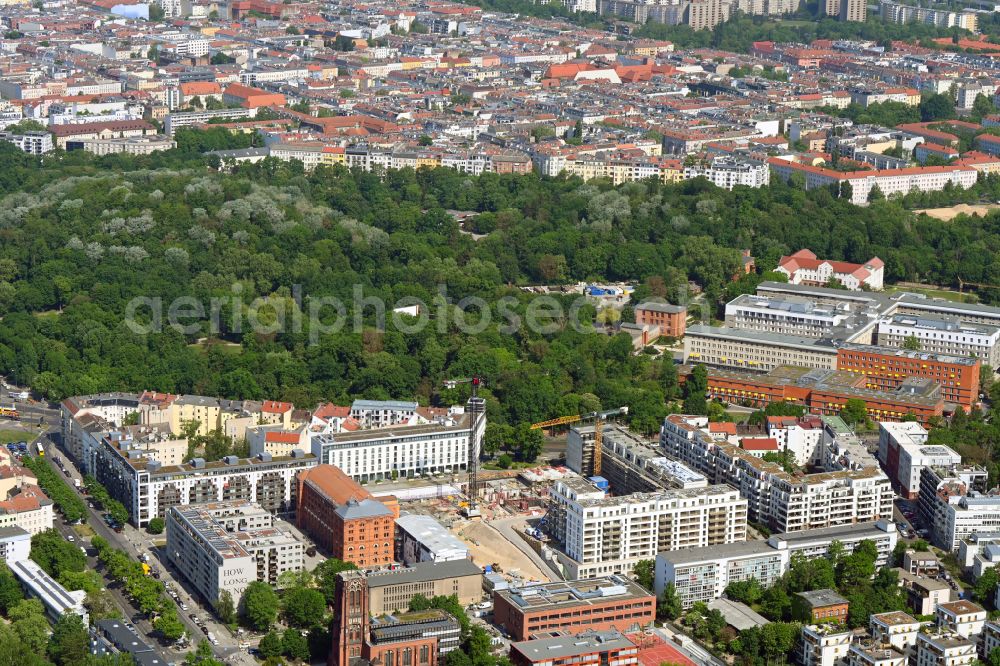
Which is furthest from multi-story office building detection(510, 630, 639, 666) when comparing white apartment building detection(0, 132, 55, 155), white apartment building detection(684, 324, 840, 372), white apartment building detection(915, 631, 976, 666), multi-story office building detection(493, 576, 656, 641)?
white apartment building detection(0, 132, 55, 155)

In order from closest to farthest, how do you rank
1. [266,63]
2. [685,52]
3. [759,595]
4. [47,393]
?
[759,595] → [47,393] → [266,63] → [685,52]

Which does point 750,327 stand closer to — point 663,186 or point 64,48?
point 663,186

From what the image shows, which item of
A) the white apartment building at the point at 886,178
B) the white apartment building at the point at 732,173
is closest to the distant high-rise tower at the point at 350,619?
the white apartment building at the point at 732,173

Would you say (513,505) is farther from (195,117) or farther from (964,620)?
(195,117)

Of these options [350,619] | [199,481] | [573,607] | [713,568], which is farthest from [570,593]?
[199,481]

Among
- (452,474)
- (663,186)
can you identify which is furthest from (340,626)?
(663,186)

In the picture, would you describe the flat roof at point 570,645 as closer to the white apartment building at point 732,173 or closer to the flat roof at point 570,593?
the flat roof at point 570,593
